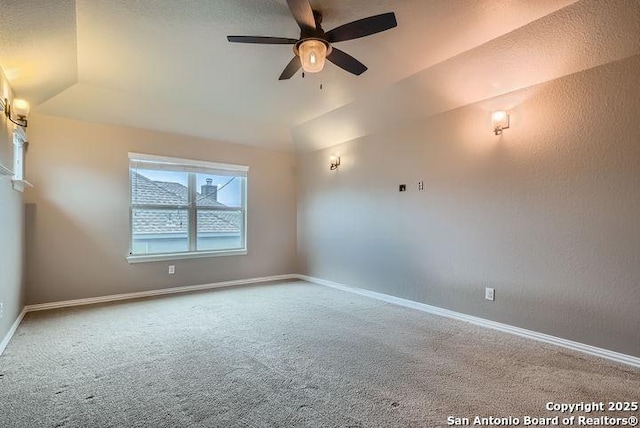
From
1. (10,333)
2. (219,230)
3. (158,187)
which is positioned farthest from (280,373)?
(158,187)

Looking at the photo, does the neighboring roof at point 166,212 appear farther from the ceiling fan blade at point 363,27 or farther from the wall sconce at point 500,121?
the wall sconce at point 500,121

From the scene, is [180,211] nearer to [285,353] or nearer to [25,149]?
[25,149]

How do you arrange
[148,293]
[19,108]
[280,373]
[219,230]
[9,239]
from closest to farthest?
[280,373], [9,239], [19,108], [148,293], [219,230]

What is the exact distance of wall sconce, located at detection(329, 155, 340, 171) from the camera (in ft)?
17.3

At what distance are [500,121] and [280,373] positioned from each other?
308 centimetres

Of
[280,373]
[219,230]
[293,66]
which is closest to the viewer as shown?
[280,373]

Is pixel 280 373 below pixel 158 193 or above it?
below

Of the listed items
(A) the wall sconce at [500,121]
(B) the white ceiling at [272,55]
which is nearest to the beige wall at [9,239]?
(B) the white ceiling at [272,55]

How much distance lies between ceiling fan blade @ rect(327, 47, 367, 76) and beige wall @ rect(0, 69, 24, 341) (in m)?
2.71

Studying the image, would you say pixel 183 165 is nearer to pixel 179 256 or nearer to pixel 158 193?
pixel 158 193

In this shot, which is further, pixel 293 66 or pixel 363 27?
pixel 293 66

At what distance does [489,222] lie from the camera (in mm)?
3426

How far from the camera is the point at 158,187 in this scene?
484cm

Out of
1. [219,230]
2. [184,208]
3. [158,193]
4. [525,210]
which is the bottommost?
[219,230]
